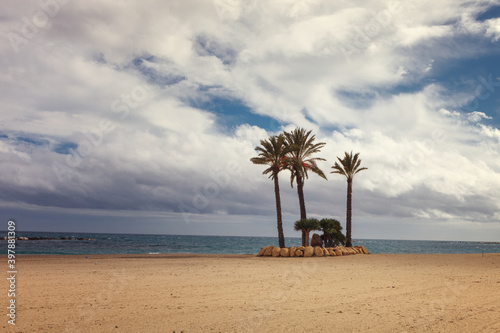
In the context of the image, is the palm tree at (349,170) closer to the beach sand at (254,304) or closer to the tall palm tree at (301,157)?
the tall palm tree at (301,157)

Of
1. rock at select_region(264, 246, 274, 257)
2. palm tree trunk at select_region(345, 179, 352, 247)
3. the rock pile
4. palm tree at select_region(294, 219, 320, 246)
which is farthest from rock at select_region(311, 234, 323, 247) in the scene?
rock at select_region(264, 246, 274, 257)

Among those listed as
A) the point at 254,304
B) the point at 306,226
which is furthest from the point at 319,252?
the point at 254,304

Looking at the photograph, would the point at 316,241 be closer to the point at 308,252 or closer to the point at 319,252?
the point at 319,252

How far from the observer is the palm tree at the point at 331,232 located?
39.5 meters

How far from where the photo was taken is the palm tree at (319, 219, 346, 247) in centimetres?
3947

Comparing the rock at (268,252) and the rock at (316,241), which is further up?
the rock at (316,241)

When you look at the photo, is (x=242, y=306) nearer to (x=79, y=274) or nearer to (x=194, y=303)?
(x=194, y=303)

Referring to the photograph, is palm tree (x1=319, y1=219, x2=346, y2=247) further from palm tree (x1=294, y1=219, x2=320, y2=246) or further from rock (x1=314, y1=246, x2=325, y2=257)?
rock (x1=314, y1=246, x2=325, y2=257)

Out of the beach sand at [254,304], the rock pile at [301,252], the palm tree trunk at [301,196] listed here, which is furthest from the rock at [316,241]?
the beach sand at [254,304]

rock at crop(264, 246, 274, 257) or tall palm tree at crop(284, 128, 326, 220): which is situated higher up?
tall palm tree at crop(284, 128, 326, 220)

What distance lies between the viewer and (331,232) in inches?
1575

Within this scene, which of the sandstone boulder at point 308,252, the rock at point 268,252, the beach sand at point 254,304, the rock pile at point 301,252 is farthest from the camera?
the rock at point 268,252

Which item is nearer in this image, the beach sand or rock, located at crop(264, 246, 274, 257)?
the beach sand

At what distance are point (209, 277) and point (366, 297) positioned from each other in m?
7.27
